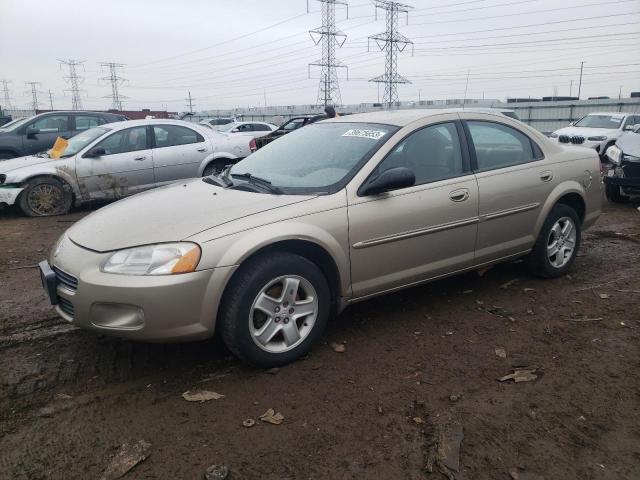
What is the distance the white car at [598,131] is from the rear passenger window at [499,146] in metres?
11.6

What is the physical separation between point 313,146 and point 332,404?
207 centimetres

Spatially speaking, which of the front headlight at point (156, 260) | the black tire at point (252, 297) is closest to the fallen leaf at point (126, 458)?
the black tire at point (252, 297)

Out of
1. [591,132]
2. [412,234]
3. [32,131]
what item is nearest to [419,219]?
[412,234]

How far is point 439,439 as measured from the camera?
8.54 feet

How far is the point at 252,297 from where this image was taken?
10.1 feet

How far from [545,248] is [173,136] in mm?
6433

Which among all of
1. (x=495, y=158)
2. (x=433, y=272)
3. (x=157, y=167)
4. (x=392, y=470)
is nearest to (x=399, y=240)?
(x=433, y=272)

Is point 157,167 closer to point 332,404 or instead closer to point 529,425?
point 332,404

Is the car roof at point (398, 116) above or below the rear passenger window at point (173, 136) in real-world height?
above

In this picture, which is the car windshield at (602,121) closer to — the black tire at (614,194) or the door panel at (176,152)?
the black tire at (614,194)

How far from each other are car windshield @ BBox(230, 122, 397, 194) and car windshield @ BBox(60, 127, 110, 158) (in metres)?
5.15

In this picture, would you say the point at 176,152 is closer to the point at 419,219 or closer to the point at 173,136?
the point at 173,136

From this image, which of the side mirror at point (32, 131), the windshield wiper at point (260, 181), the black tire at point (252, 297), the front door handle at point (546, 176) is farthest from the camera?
the side mirror at point (32, 131)

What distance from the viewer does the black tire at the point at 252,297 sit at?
10.0ft
